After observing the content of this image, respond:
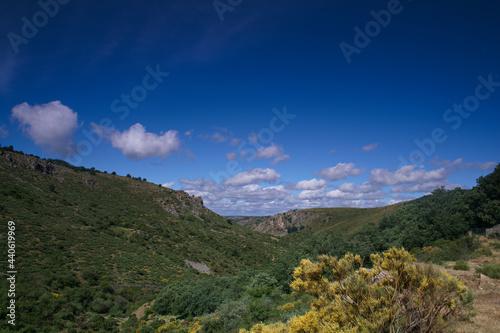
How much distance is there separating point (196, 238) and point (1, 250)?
163 feet

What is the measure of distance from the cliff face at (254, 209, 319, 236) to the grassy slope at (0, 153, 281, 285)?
281 feet

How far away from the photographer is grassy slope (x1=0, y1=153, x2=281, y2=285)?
131 feet

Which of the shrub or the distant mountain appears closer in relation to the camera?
the shrub

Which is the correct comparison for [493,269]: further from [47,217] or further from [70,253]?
[47,217]

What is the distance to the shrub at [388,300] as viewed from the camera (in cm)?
588

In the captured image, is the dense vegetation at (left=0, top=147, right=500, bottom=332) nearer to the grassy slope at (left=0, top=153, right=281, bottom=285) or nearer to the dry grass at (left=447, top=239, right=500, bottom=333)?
the grassy slope at (left=0, top=153, right=281, bottom=285)

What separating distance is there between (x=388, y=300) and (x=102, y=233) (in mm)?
63790

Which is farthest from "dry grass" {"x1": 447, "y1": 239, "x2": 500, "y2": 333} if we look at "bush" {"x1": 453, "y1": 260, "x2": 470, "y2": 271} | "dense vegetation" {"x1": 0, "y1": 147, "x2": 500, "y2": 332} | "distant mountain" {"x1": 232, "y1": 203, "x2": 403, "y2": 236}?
"distant mountain" {"x1": 232, "y1": 203, "x2": 403, "y2": 236}

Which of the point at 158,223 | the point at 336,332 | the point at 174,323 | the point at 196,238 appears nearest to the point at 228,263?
the point at 196,238

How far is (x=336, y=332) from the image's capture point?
225 inches

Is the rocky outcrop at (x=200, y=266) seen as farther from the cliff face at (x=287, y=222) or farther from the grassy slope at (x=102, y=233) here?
the cliff face at (x=287, y=222)

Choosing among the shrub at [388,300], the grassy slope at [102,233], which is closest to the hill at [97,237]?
the grassy slope at [102,233]

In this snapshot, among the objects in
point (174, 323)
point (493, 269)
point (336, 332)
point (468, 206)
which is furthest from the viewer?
point (468, 206)

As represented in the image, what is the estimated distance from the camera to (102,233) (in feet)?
180
